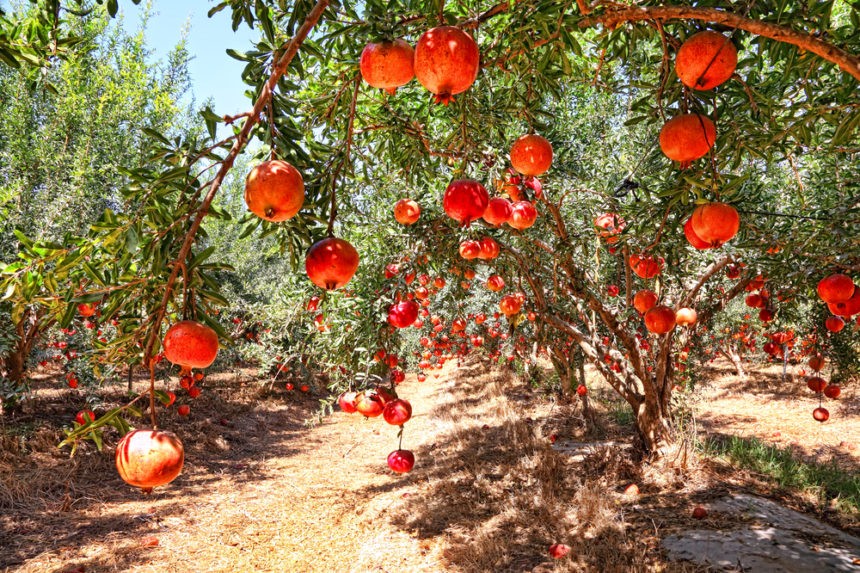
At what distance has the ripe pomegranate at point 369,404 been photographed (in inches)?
107

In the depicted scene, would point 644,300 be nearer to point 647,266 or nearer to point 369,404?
point 647,266

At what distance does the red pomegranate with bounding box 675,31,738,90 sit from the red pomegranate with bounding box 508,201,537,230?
48.1 inches

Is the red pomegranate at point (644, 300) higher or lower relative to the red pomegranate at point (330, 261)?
lower

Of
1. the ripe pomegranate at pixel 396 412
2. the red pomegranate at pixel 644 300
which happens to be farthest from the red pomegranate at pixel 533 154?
the red pomegranate at pixel 644 300

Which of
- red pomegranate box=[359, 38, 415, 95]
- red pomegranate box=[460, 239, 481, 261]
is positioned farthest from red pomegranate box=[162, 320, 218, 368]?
red pomegranate box=[460, 239, 481, 261]

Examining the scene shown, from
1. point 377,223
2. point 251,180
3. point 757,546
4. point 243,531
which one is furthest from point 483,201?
point 243,531

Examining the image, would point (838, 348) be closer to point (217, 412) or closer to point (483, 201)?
point (483, 201)

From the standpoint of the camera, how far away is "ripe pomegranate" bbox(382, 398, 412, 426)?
273 centimetres

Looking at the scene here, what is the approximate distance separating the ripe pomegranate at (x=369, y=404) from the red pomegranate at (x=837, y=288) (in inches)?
126

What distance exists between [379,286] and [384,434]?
8002mm

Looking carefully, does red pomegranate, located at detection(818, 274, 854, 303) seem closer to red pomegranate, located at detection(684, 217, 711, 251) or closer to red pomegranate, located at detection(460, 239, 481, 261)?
red pomegranate, located at detection(684, 217, 711, 251)

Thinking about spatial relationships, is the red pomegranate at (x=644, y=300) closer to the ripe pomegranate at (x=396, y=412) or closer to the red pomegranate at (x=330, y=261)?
the ripe pomegranate at (x=396, y=412)

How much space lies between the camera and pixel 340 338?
3.82 m

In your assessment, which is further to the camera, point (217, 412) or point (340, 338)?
point (217, 412)
